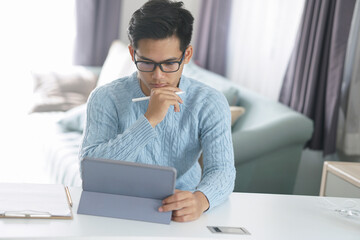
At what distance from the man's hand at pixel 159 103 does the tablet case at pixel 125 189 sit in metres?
0.28

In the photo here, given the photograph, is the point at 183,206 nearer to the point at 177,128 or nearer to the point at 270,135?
the point at 177,128

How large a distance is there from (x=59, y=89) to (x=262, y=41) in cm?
144

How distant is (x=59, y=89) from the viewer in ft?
12.5

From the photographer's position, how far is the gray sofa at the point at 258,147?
2688 mm

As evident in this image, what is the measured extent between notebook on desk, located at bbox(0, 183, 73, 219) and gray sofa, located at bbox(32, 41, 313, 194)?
1.09 metres

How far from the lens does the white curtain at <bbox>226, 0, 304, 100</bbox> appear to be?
3217 millimetres

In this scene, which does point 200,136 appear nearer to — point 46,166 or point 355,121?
point 355,121

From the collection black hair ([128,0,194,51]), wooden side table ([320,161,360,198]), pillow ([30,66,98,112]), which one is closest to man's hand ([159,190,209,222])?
black hair ([128,0,194,51])

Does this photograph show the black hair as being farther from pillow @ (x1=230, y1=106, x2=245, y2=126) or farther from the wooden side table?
pillow @ (x1=230, y1=106, x2=245, y2=126)

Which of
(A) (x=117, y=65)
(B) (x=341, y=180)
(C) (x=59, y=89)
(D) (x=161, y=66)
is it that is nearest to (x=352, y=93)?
(B) (x=341, y=180)

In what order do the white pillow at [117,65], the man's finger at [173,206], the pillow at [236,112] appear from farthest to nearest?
the white pillow at [117,65], the pillow at [236,112], the man's finger at [173,206]

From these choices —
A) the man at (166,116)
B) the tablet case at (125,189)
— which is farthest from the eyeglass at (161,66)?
the tablet case at (125,189)

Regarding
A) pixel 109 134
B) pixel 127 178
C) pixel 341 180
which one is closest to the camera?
pixel 127 178

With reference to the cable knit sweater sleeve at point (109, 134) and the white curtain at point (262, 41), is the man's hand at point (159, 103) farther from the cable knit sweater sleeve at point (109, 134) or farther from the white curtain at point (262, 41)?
the white curtain at point (262, 41)
